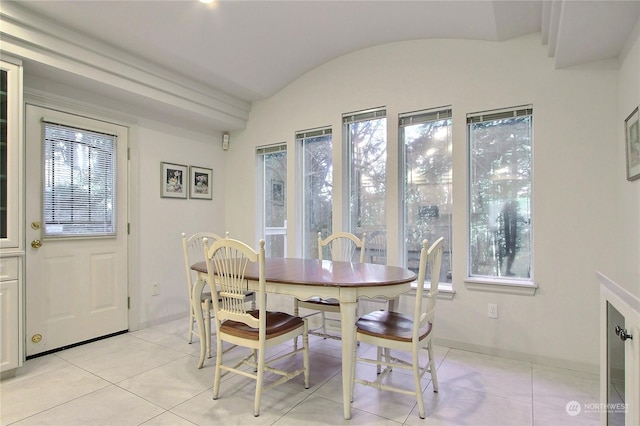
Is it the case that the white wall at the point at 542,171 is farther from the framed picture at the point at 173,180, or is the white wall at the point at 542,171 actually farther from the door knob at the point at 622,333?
the framed picture at the point at 173,180

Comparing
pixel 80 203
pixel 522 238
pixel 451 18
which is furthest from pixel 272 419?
pixel 451 18

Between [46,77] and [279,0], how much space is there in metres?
1.96

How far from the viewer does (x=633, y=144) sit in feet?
6.25

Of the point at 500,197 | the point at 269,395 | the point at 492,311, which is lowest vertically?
the point at 269,395

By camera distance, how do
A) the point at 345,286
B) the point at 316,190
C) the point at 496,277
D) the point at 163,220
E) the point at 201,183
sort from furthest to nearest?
the point at 201,183
the point at 316,190
the point at 163,220
the point at 496,277
the point at 345,286

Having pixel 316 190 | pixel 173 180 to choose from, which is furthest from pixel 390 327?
pixel 173 180

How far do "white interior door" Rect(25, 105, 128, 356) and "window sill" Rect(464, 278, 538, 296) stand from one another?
3231 millimetres

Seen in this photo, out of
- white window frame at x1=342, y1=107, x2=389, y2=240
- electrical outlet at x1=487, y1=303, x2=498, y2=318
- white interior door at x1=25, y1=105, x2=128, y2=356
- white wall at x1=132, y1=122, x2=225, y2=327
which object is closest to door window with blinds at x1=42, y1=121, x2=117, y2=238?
white interior door at x1=25, y1=105, x2=128, y2=356

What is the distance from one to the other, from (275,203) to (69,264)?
2.09m

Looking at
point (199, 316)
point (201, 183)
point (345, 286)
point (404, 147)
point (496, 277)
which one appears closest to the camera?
point (345, 286)

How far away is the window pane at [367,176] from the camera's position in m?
3.25

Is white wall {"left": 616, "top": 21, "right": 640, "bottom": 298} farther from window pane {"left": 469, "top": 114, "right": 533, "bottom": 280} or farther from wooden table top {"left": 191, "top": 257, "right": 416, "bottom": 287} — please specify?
wooden table top {"left": 191, "top": 257, "right": 416, "bottom": 287}

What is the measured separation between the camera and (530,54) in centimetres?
253

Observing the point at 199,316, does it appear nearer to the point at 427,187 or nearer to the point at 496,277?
the point at 427,187
